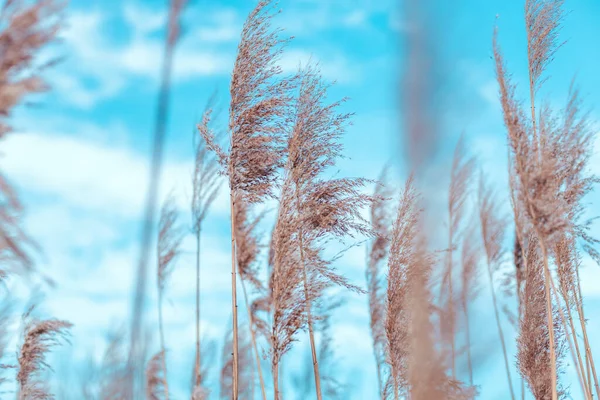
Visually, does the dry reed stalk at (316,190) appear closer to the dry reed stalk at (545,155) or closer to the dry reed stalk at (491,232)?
the dry reed stalk at (545,155)

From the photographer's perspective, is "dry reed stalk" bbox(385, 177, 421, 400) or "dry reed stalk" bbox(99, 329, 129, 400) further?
"dry reed stalk" bbox(99, 329, 129, 400)

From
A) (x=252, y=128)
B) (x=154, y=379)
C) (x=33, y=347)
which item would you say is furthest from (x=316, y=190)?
(x=154, y=379)

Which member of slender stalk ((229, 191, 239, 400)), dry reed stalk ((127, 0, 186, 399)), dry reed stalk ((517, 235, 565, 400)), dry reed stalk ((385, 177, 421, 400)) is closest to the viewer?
dry reed stalk ((127, 0, 186, 399))

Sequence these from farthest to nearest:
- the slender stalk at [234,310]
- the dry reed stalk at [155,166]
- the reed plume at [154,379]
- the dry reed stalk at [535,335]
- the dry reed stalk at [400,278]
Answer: the reed plume at [154,379], the dry reed stalk at [535,335], the dry reed stalk at [400,278], the slender stalk at [234,310], the dry reed stalk at [155,166]

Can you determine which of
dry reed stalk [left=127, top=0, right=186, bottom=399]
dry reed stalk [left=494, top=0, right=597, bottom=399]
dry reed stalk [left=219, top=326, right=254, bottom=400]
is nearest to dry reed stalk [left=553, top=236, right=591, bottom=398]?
dry reed stalk [left=494, top=0, right=597, bottom=399]

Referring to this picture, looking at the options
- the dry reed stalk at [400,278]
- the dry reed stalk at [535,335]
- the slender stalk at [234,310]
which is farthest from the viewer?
the dry reed stalk at [535,335]

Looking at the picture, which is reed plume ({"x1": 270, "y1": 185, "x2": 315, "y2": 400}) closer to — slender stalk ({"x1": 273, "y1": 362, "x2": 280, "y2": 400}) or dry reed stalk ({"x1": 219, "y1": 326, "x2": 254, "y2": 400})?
slender stalk ({"x1": 273, "y1": 362, "x2": 280, "y2": 400})

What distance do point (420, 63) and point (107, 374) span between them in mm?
10444

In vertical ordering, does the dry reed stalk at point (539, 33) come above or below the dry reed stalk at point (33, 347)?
above

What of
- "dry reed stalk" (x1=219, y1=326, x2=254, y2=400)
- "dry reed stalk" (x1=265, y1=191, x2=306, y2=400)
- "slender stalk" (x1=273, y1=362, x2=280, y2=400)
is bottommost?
"slender stalk" (x1=273, y1=362, x2=280, y2=400)

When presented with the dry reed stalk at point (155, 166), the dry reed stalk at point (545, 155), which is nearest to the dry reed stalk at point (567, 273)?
the dry reed stalk at point (545, 155)

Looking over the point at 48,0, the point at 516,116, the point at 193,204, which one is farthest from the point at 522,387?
the point at 48,0

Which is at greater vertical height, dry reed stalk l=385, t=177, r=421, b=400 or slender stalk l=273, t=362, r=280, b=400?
dry reed stalk l=385, t=177, r=421, b=400

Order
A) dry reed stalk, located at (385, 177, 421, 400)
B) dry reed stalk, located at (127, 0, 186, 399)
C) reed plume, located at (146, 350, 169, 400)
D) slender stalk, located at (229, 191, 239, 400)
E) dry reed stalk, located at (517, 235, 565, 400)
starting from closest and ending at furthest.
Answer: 1. dry reed stalk, located at (127, 0, 186, 399)
2. slender stalk, located at (229, 191, 239, 400)
3. dry reed stalk, located at (385, 177, 421, 400)
4. dry reed stalk, located at (517, 235, 565, 400)
5. reed plume, located at (146, 350, 169, 400)
